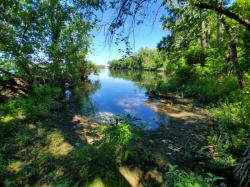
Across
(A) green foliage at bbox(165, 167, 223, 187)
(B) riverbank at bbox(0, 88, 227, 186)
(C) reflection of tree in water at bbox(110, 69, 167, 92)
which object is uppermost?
(A) green foliage at bbox(165, 167, 223, 187)

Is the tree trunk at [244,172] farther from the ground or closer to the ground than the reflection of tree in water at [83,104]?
farther from the ground

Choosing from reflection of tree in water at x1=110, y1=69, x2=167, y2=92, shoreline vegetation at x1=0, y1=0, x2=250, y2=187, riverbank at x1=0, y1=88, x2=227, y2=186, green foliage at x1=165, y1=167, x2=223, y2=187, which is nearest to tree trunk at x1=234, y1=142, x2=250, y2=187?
shoreline vegetation at x1=0, y1=0, x2=250, y2=187

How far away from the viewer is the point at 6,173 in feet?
16.4

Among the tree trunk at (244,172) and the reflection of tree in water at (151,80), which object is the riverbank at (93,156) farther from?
the reflection of tree in water at (151,80)

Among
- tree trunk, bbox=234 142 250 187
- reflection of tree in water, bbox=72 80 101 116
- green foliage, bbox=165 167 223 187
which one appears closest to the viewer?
green foliage, bbox=165 167 223 187

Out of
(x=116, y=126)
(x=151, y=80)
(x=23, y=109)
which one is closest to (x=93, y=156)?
(x=116, y=126)

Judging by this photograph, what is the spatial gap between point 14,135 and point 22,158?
69.8 inches

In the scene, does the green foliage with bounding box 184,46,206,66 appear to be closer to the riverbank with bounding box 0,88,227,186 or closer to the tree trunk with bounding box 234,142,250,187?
the riverbank with bounding box 0,88,227,186

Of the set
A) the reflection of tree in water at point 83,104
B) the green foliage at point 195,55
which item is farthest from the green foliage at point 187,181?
the green foliage at point 195,55

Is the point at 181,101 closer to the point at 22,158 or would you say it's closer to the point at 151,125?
the point at 151,125

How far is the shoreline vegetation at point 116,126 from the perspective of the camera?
448 cm

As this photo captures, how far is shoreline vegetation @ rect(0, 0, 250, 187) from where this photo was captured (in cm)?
448

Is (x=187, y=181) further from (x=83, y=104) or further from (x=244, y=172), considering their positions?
(x=83, y=104)

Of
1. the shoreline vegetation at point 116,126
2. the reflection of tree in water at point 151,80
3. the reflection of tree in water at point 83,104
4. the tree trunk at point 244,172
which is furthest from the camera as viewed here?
the reflection of tree in water at point 151,80
